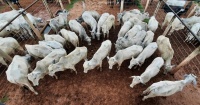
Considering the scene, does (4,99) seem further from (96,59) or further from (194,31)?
(194,31)

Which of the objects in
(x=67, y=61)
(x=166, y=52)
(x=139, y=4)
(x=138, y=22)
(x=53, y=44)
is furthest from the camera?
(x=139, y=4)

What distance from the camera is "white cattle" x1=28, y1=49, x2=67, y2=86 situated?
4430 millimetres

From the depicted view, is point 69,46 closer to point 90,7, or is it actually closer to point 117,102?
point 117,102

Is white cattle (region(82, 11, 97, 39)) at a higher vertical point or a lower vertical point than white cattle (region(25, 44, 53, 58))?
lower

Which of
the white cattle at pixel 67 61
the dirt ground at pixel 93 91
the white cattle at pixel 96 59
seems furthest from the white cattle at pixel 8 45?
the white cattle at pixel 96 59

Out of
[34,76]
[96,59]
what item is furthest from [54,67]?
[96,59]

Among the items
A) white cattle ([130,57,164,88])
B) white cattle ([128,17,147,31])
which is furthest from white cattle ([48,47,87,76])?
white cattle ([128,17,147,31])

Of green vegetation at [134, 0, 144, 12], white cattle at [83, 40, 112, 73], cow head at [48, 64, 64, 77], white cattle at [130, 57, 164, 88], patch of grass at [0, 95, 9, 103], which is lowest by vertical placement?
green vegetation at [134, 0, 144, 12]

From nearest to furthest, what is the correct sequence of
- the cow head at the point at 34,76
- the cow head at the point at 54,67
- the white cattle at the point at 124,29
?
the cow head at the point at 34,76 < the cow head at the point at 54,67 < the white cattle at the point at 124,29

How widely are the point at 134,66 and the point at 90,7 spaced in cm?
599

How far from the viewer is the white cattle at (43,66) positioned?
4.43 metres

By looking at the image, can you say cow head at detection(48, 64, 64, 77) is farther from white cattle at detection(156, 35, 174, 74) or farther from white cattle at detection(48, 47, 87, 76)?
white cattle at detection(156, 35, 174, 74)

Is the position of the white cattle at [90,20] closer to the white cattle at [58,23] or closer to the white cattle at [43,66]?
the white cattle at [58,23]

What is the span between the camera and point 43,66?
4.65 metres
